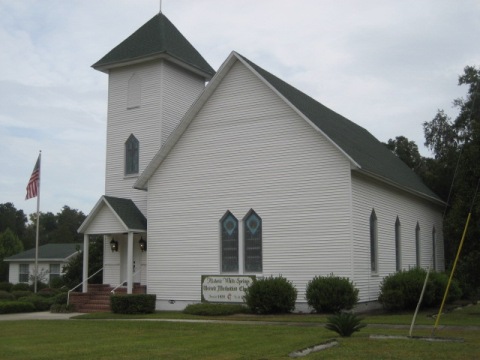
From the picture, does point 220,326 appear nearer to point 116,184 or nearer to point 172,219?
point 172,219

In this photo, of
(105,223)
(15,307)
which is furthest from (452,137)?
(15,307)

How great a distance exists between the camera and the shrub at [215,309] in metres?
25.0

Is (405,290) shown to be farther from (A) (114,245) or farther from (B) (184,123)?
(A) (114,245)

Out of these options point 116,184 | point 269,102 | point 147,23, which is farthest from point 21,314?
point 147,23

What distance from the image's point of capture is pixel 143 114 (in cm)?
3328

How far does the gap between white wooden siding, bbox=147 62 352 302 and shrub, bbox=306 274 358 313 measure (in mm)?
947

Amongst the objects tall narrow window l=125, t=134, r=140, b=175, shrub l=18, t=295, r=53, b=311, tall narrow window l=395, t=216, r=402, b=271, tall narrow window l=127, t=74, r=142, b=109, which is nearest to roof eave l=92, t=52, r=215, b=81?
tall narrow window l=127, t=74, r=142, b=109

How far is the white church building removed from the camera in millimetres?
25281

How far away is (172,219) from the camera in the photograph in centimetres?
2894

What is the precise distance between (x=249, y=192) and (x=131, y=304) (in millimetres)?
6605

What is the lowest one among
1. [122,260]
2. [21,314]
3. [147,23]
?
[21,314]

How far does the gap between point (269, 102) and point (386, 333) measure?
1242 cm

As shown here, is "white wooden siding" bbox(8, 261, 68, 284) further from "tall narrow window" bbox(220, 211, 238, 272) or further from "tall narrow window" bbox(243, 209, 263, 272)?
"tall narrow window" bbox(243, 209, 263, 272)

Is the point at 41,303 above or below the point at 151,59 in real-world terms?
below
